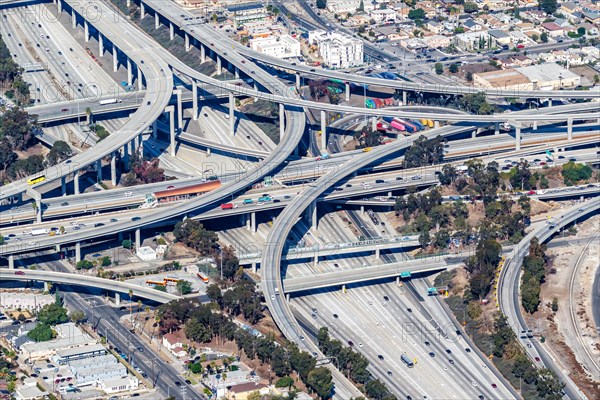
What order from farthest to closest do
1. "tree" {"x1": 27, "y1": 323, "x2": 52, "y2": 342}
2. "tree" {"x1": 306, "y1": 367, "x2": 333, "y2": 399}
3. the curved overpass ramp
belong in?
the curved overpass ramp, "tree" {"x1": 27, "y1": 323, "x2": 52, "y2": 342}, "tree" {"x1": 306, "y1": 367, "x2": 333, "y2": 399}

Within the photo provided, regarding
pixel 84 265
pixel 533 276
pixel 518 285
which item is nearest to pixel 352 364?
pixel 518 285

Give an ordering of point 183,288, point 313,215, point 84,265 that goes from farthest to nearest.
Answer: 1. point 313,215
2. point 84,265
3. point 183,288

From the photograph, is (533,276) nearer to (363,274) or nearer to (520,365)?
(363,274)

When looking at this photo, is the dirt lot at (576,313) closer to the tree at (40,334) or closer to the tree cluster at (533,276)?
the tree cluster at (533,276)

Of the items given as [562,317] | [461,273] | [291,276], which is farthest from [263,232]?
[562,317]

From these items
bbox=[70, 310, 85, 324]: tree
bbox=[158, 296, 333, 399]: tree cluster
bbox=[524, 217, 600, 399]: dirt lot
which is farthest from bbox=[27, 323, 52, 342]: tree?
bbox=[524, 217, 600, 399]: dirt lot

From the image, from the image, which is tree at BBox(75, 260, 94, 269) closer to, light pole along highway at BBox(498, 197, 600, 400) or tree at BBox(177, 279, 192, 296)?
tree at BBox(177, 279, 192, 296)

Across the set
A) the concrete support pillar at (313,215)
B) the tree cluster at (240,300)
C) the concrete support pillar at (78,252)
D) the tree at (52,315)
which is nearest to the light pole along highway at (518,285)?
the concrete support pillar at (313,215)
